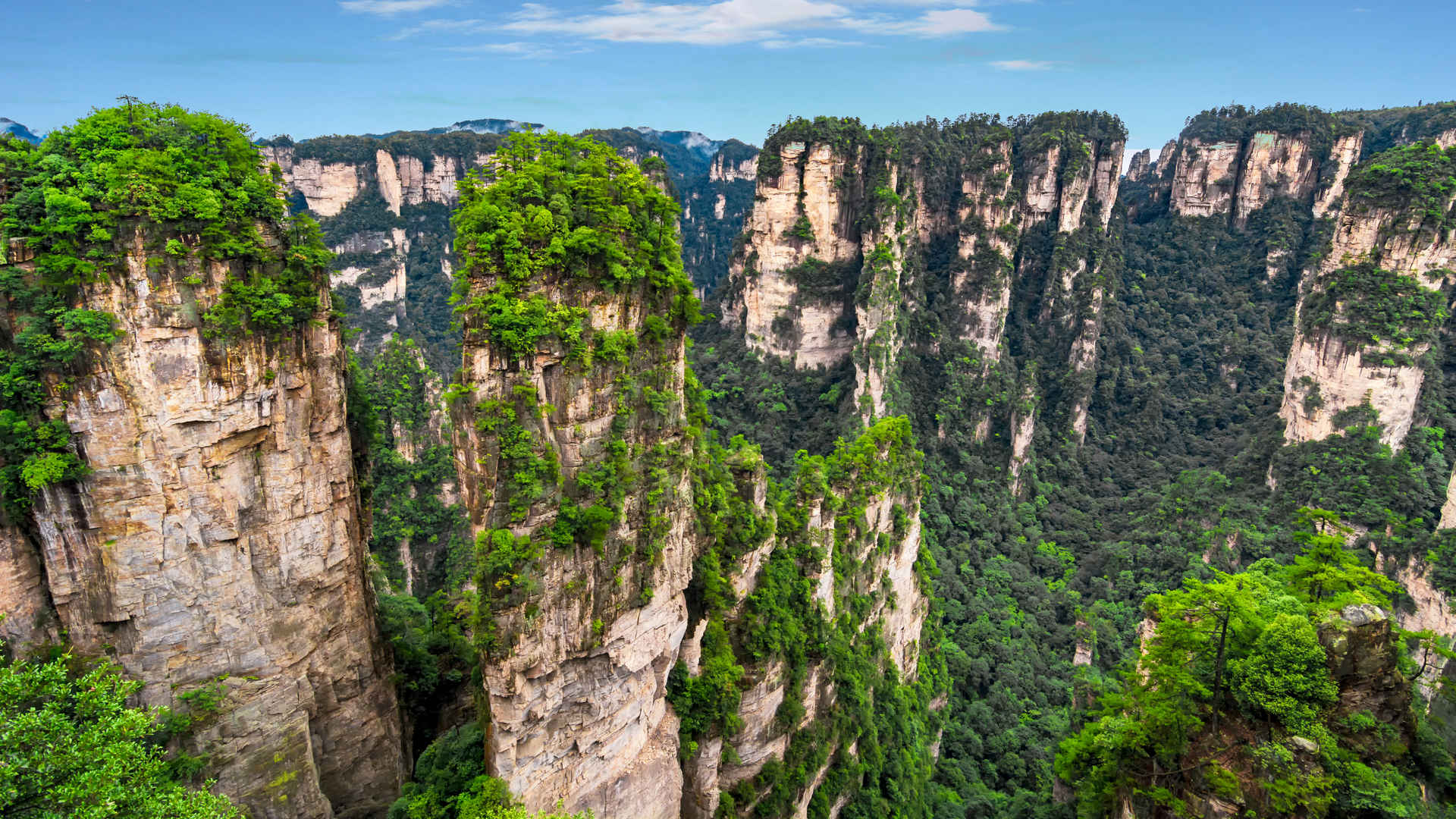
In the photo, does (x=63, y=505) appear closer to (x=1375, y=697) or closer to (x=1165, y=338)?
(x=1375, y=697)

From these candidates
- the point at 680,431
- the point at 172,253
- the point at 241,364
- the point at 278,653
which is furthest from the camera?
the point at 680,431

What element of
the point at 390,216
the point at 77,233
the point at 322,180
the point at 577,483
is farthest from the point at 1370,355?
the point at 322,180

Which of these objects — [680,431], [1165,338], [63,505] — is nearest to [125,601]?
[63,505]

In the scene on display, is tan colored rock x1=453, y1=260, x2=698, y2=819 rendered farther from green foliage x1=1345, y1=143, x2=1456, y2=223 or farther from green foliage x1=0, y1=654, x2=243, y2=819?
green foliage x1=1345, y1=143, x2=1456, y2=223

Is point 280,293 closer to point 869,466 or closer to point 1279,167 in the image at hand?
point 869,466

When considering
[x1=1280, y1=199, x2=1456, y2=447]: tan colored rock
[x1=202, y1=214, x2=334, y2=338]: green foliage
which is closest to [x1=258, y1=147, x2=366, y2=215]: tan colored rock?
[x1=202, y1=214, x2=334, y2=338]: green foliage

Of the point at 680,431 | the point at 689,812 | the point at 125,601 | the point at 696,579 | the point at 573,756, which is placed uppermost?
the point at 680,431
